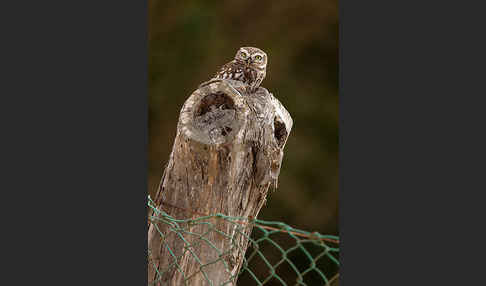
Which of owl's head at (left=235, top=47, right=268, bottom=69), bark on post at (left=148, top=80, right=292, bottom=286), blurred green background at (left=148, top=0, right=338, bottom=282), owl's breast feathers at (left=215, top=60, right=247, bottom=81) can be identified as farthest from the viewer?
blurred green background at (left=148, top=0, right=338, bottom=282)

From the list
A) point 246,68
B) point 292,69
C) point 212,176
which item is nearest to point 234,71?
point 246,68

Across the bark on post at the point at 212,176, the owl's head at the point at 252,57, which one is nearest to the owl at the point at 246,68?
the owl's head at the point at 252,57

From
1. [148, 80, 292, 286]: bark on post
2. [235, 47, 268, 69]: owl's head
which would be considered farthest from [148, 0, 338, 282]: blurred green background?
[148, 80, 292, 286]: bark on post

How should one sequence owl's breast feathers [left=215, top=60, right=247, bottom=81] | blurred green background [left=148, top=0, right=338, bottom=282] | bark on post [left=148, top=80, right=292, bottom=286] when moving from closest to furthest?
bark on post [left=148, top=80, right=292, bottom=286]
owl's breast feathers [left=215, top=60, right=247, bottom=81]
blurred green background [left=148, top=0, right=338, bottom=282]

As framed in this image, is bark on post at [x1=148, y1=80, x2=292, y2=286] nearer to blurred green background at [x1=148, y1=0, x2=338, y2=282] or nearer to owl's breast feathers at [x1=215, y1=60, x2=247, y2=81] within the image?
owl's breast feathers at [x1=215, y1=60, x2=247, y2=81]

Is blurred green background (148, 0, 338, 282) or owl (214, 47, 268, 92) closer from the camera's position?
owl (214, 47, 268, 92)

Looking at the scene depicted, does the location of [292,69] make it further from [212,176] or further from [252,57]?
[212,176]

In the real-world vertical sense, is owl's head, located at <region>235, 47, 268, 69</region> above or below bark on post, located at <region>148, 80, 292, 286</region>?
above
